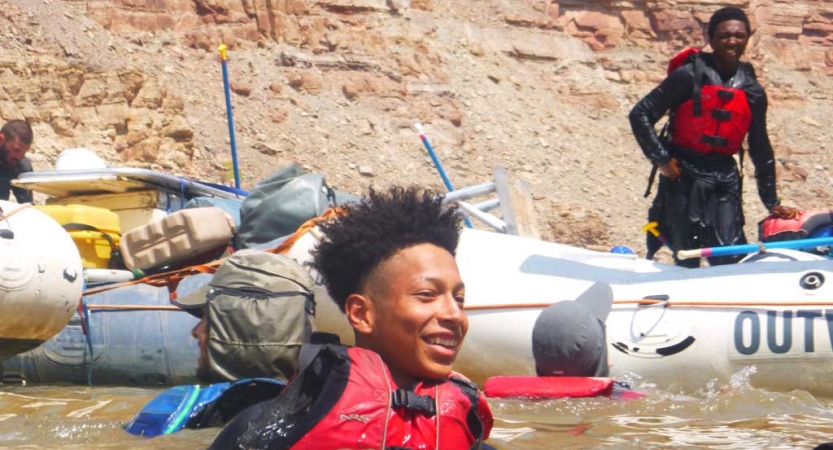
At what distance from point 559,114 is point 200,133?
7026mm

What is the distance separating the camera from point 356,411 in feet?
9.42

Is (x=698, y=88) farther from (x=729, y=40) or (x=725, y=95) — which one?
(x=729, y=40)

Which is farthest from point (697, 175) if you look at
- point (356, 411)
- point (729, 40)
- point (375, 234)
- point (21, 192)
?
point (21, 192)

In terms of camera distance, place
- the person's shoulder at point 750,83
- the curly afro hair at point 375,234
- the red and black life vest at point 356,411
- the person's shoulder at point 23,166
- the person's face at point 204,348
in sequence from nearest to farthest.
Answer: the red and black life vest at point 356,411 < the curly afro hair at point 375,234 < the person's face at point 204,348 < the person's shoulder at point 750,83 < the person's shoulder at point 23,166

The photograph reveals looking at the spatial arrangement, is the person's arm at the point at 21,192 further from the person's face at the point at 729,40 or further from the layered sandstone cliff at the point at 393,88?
the layered sandstone cliff at the point at 393,88

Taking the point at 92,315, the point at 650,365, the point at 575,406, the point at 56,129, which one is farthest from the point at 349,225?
the point at 56,129

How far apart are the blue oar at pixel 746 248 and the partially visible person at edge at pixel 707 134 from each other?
28cm

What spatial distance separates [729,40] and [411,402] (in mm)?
3796

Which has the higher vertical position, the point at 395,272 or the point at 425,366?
the point at 395,272

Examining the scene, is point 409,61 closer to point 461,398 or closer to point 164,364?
point 164,364

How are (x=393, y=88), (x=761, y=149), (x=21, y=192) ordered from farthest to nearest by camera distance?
1. (x=393, y=88)
2. (x=21, y=192)
3. (x=761, y=149)

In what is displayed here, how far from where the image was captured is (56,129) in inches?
655

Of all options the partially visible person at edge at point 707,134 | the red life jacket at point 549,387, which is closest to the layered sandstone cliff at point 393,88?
the partially visible person at edge at point 707,134

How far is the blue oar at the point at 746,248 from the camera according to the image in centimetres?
574
